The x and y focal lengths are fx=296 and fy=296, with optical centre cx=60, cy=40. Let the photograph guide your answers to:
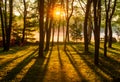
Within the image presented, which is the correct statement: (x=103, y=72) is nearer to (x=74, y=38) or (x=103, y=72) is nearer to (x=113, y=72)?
(x=113, y=72)

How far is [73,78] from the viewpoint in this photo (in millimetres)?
13578

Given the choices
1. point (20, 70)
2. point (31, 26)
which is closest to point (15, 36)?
point (31, 26)

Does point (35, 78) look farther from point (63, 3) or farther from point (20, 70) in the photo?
point (63, 3)

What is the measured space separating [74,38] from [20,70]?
45.8 meters

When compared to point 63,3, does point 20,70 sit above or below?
below

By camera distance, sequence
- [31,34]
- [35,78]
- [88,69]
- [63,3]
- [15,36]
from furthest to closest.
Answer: [31,34], [15,36], [63,3], [88,69], [35,78]

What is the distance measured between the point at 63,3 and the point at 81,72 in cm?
2225

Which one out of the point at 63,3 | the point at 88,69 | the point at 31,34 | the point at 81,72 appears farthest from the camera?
the point at 31,34

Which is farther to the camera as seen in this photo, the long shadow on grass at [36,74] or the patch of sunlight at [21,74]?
the long shadow on grass at [36,74]

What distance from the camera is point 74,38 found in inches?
2411

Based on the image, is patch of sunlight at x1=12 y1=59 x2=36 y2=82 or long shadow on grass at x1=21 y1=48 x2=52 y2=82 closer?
patch of sunlight at x1=12 y1=59 x2=36 y2=82

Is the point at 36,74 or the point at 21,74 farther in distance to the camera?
the point at 36,74

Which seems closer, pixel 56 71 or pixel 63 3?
pixel 56 71

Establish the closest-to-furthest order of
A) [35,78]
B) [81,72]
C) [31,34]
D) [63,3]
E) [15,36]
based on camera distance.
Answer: [35,78], [81,72], [63,3], [15,36], [31,34]
